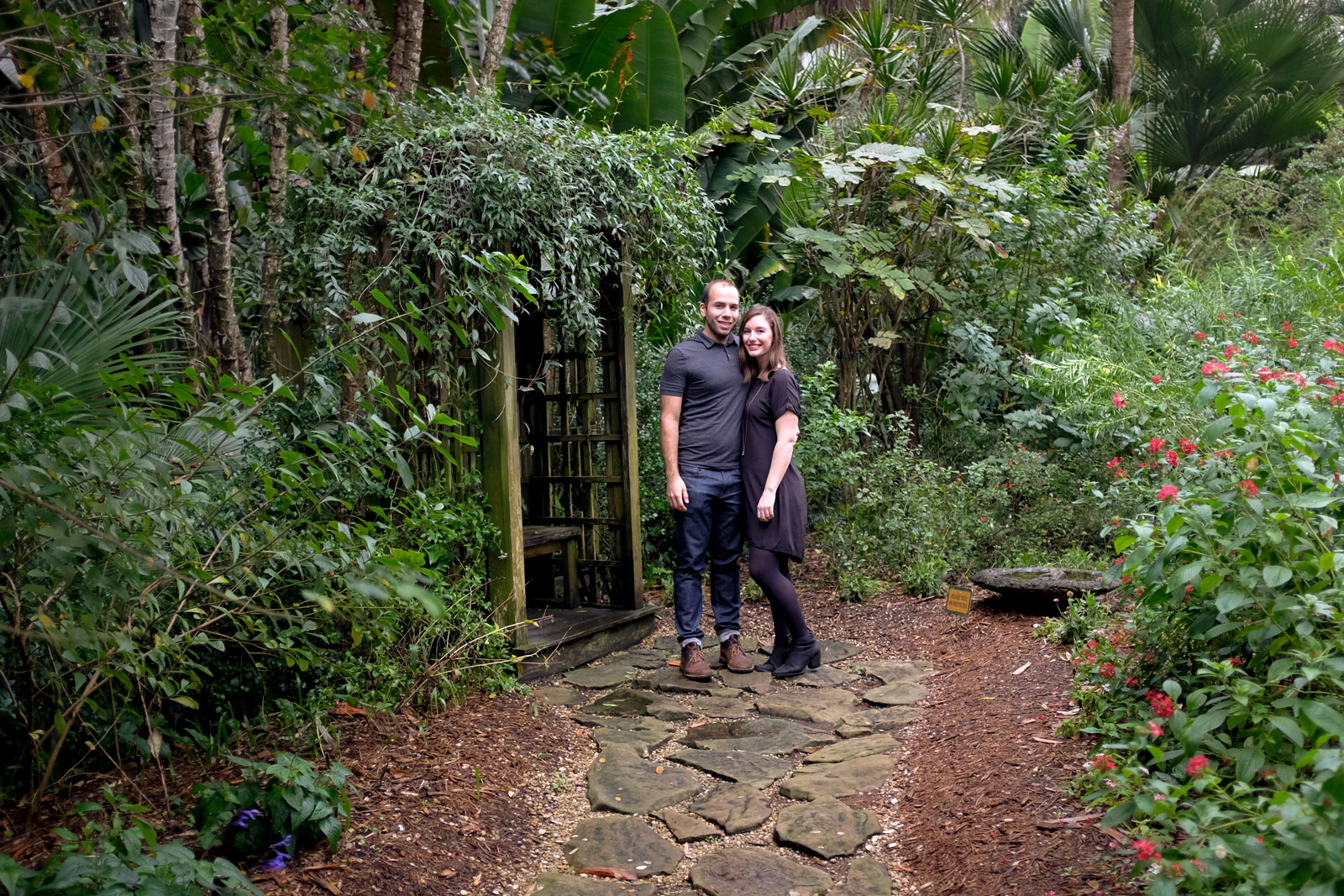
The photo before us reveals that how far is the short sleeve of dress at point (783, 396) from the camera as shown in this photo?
190 inches

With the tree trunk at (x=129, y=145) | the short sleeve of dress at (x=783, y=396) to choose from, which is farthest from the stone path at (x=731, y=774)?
the tree trunk at (x=129, y=145)

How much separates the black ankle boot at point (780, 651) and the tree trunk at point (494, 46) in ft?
11.0

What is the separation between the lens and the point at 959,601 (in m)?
5.66

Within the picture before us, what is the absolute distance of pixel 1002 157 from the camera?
28.2 feet

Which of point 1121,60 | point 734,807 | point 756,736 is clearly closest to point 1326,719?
point 734,807

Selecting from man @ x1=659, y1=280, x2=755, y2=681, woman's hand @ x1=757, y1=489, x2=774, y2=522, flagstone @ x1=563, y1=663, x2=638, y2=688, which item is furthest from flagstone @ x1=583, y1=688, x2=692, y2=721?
woman's hand @ x1=757, y1=489, x2=774, y2=522

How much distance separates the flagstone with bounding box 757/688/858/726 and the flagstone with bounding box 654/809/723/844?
1.12m

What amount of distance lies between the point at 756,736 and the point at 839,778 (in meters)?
0.56

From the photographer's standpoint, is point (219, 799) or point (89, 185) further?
point (89, 185)

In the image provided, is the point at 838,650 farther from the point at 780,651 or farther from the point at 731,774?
the point at 731,774

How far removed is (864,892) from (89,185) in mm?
4169

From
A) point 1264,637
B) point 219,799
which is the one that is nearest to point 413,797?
point 219,799

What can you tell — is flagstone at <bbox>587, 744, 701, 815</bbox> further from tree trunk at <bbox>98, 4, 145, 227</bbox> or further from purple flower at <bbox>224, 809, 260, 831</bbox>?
tree trunk at <bbox>98, 4, 145, 227</bbox>

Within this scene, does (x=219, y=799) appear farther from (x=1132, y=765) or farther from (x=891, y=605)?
(x=891, y=605)
